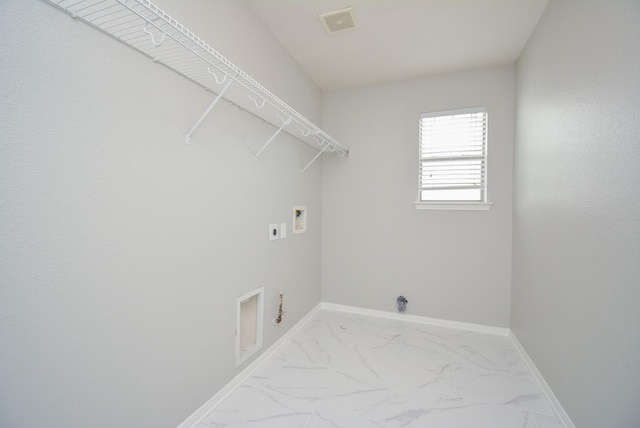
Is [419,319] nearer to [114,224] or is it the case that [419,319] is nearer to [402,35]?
[402,35]

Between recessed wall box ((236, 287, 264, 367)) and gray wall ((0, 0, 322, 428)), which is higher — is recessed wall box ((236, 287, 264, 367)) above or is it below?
below

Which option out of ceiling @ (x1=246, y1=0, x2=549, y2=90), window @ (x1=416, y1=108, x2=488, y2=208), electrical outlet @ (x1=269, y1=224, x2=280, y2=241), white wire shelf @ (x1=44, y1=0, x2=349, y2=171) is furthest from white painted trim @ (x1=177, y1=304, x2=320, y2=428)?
ceiling @ (x1=246, y1=0, x2=549, y2=90)

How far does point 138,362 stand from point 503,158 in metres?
3.07

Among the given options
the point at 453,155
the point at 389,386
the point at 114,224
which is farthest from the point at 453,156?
the point at 114,224

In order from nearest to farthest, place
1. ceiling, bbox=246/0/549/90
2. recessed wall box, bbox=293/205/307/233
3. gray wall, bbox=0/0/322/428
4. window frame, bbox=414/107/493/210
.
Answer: gray wall, bbox=0/0/322/428 < ceiling, bbox=246/0/549/90 < recessed wall box, bbox=293/205/307/233 < window frame, bbox=414/107/493/210

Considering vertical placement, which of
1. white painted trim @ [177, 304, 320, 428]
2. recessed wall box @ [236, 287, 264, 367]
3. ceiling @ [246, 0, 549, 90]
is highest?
ceiling @ [246, 0, 549, 90]

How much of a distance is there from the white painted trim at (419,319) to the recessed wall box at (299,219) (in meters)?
1.07

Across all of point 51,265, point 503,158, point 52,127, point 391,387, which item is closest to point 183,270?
point 51,265

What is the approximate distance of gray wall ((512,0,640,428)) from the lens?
3.56 feet

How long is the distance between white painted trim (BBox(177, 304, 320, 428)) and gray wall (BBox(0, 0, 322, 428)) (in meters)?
0.06

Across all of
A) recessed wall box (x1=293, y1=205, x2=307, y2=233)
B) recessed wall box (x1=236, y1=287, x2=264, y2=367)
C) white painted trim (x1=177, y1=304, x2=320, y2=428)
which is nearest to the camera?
white painted trim (x1=177, y1=304, x2=320, y2=428)

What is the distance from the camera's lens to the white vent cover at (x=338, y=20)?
1915 mm

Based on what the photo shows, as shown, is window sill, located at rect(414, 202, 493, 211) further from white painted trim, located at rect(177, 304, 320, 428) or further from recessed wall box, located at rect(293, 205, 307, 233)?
white painted trim, located at rect(177, 304, 320, 428)

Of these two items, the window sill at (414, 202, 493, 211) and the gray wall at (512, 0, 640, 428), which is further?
the window sill at (414, 202, 493, 211)
